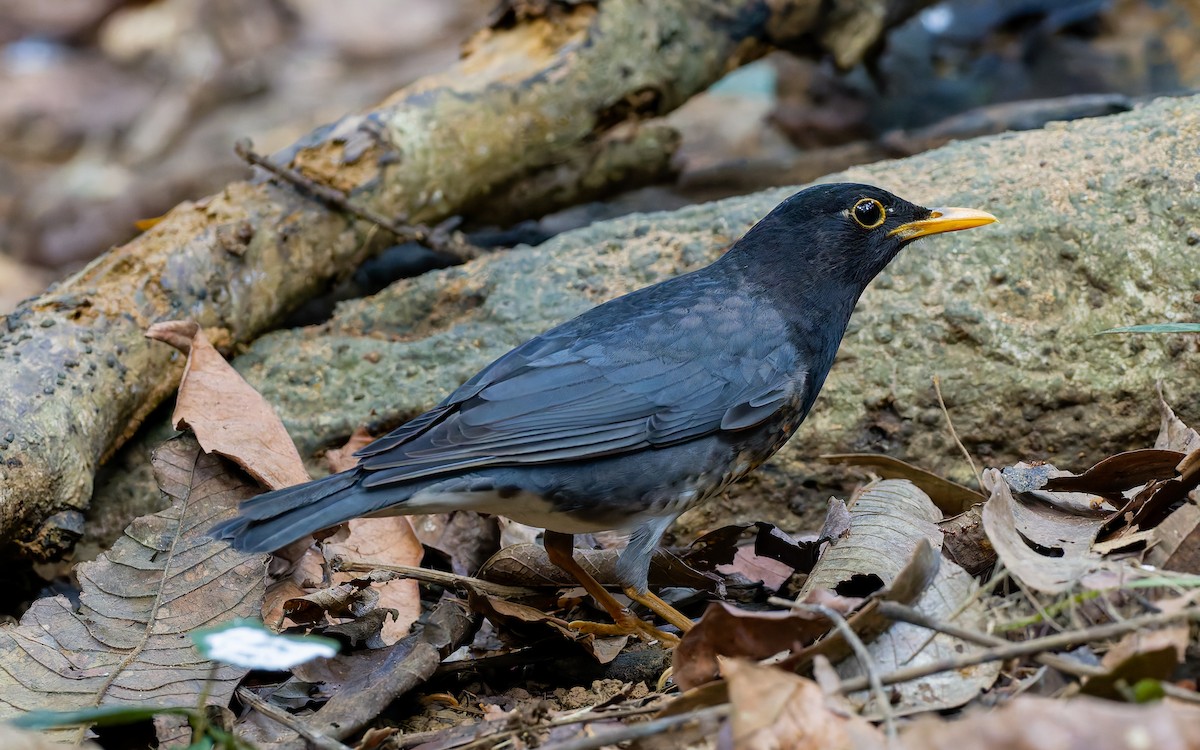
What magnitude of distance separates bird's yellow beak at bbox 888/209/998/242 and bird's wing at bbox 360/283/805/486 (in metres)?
0.67

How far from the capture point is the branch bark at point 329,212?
4.38 metres

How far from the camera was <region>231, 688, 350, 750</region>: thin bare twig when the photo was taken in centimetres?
296

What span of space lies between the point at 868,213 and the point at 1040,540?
1675 mm

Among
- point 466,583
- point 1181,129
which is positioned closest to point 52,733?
point 466,583

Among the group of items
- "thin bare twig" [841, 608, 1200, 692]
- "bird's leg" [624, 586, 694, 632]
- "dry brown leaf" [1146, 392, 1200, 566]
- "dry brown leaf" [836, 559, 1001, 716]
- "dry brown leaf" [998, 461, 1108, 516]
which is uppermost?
"thin bare twig" [841, 608, 1200, 692]

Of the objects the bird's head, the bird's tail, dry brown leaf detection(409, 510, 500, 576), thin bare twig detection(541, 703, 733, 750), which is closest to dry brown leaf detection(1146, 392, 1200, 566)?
thin bare twig detection(541, 703, 733, 750)

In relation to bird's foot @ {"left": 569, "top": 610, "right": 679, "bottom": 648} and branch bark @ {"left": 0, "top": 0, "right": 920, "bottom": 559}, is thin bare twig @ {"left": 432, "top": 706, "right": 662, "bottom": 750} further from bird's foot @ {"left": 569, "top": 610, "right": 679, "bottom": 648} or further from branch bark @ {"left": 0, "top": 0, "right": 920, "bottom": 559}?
branch bark @ {"left": 0, "top": 0, "right": 920, "bottom": 559}

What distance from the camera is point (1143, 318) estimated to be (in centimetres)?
463

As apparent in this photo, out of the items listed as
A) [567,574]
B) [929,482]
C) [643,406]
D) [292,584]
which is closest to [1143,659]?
[929,482]

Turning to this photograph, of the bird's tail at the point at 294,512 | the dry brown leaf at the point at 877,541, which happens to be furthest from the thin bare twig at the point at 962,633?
the bird's tail at the point at 294,512

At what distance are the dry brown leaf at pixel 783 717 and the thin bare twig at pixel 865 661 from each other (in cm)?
4

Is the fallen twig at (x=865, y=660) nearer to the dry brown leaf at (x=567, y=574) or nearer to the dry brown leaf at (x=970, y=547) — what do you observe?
the dry brown leaf at (x=970, y=547)

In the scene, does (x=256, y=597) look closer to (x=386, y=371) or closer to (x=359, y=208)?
(x=386, y=371)

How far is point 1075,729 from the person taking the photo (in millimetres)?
2055
